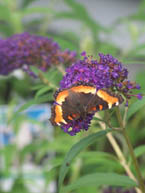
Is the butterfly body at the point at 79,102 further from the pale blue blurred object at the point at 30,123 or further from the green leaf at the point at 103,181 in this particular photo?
the pale blue blurred object at the point at 30,123

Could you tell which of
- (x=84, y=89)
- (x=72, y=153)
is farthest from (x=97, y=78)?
(x=72, y=153)

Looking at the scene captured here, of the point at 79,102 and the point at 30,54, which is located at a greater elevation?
the point at 30,54

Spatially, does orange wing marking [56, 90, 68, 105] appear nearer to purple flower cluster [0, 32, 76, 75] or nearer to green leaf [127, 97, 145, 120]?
green leaf [127, 97, 145, 120]

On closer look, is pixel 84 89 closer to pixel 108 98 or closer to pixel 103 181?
pixel 108 98

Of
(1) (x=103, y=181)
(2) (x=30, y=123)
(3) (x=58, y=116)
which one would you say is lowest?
(1) (x=103, y=181)

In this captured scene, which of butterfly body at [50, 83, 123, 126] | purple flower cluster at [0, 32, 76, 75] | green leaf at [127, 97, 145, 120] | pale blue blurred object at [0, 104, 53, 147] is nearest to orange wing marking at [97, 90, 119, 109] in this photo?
butterfly body at [50, 83, 123, 126]

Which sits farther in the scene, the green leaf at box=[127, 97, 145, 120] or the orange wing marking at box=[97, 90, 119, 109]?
the green leaf at box=[127, 97, 145, 120]
